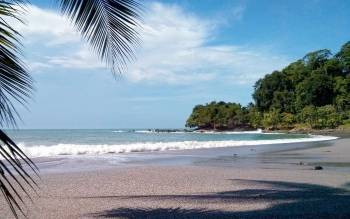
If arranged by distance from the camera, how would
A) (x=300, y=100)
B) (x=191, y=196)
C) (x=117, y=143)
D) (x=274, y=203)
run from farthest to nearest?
1. (x=300, y=100)
2. (x=117, y=143)
3. (x=191, y=196)
4. (x=274, y=203)

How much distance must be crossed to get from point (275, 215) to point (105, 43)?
3.87 meters

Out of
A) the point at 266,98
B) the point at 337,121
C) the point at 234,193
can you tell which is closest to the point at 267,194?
the point at 234,193

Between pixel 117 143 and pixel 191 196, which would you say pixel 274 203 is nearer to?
pixel 191 196

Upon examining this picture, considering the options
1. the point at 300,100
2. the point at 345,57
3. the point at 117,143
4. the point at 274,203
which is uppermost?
the point at 345,57

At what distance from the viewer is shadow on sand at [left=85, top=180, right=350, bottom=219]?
656 centimetres

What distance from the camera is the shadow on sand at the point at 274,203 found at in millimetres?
6562

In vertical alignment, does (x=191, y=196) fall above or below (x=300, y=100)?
below

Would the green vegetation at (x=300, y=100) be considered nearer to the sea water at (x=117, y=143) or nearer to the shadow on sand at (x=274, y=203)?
the sea water at (x=117, y=143)

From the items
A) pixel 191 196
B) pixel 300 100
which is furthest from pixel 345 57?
pixel 191 196

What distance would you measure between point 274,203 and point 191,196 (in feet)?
5.58

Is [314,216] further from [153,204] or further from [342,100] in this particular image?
[342,100]

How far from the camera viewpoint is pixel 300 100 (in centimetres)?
10694

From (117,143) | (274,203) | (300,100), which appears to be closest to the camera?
(274,203)

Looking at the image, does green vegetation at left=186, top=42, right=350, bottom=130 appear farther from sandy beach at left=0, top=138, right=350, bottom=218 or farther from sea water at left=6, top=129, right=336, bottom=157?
sandy beach at left=0, top=138, right=350, bottom=218
